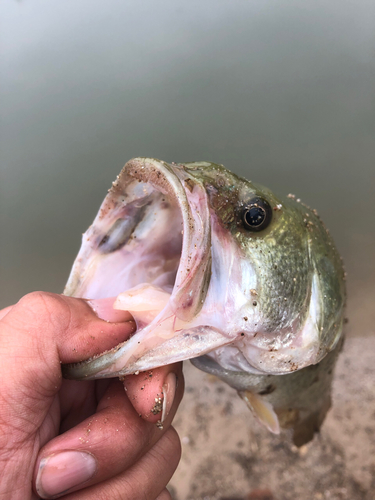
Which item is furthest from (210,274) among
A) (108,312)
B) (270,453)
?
(270,453)

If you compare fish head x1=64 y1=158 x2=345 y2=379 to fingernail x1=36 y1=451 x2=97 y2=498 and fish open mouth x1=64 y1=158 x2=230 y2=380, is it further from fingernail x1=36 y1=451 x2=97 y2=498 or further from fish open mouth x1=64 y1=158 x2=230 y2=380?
fingernail x1=36 y1=451 x2=97 y2=498

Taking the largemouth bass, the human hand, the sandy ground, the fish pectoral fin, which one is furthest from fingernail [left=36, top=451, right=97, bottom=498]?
the sandy ground

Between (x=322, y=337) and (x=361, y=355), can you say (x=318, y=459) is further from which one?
(x=322, y=337)

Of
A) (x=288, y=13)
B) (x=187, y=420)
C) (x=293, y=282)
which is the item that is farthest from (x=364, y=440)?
(x=288, y=13)

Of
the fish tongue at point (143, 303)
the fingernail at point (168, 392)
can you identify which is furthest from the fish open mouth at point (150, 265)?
the fingernail at point (168, 392)

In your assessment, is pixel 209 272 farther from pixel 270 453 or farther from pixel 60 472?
pixel 270 453

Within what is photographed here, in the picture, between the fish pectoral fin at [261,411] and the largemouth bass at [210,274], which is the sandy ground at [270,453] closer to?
the fish pectoral fin at [261,411]
